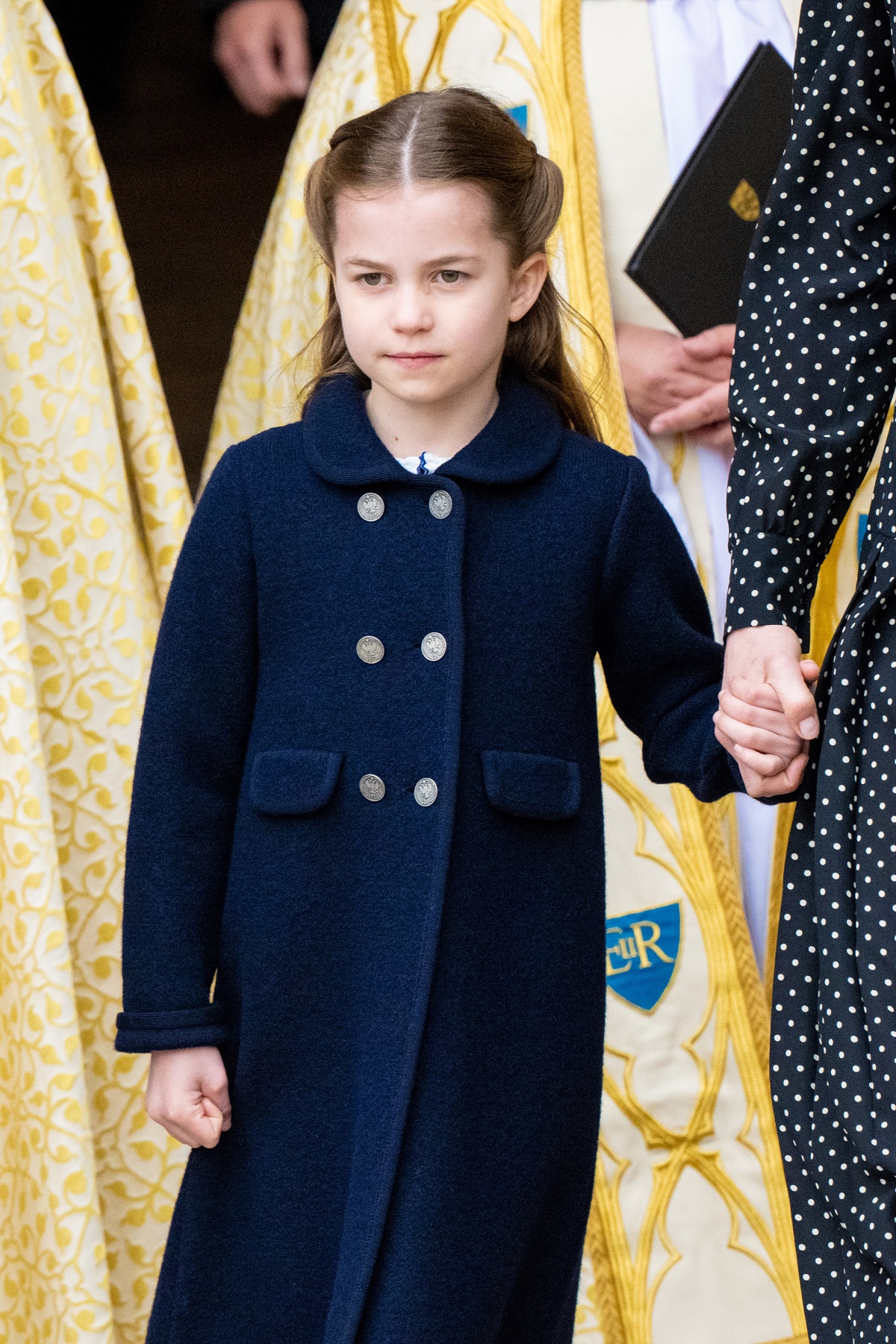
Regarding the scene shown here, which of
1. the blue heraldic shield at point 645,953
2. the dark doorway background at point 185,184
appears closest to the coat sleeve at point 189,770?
the blue heraldic shield at point 645,953

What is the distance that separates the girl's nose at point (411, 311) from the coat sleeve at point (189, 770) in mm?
174

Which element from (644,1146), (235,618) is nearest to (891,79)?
(235,618)

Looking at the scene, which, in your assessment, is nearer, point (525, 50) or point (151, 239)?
point (525, 50)

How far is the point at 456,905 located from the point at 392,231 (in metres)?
0.43

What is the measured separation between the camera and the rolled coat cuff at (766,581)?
998 mm

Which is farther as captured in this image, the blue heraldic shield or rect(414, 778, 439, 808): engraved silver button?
the blue heraldic shield

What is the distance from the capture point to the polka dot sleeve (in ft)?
3.26

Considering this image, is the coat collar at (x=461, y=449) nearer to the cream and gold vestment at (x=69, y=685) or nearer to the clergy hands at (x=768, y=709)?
the clergy hands at (x=768, y=709)

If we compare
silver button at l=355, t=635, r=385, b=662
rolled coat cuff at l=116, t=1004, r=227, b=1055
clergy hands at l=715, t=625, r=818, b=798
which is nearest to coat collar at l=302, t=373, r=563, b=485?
silver button at l=355, t=635, r=385, b=662

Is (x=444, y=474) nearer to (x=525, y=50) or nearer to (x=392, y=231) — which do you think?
(x=392, y=231)

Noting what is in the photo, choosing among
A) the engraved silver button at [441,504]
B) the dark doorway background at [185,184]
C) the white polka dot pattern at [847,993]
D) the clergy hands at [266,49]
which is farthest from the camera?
the dark doorway background at [185,184]

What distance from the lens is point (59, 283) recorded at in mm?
1513

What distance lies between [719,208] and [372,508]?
79cm

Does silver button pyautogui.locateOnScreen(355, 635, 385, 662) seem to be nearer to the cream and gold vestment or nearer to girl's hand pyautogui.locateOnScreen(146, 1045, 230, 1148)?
girl's hand pyautogui.locateOnScreen(146, 1045, 230, 1148)
